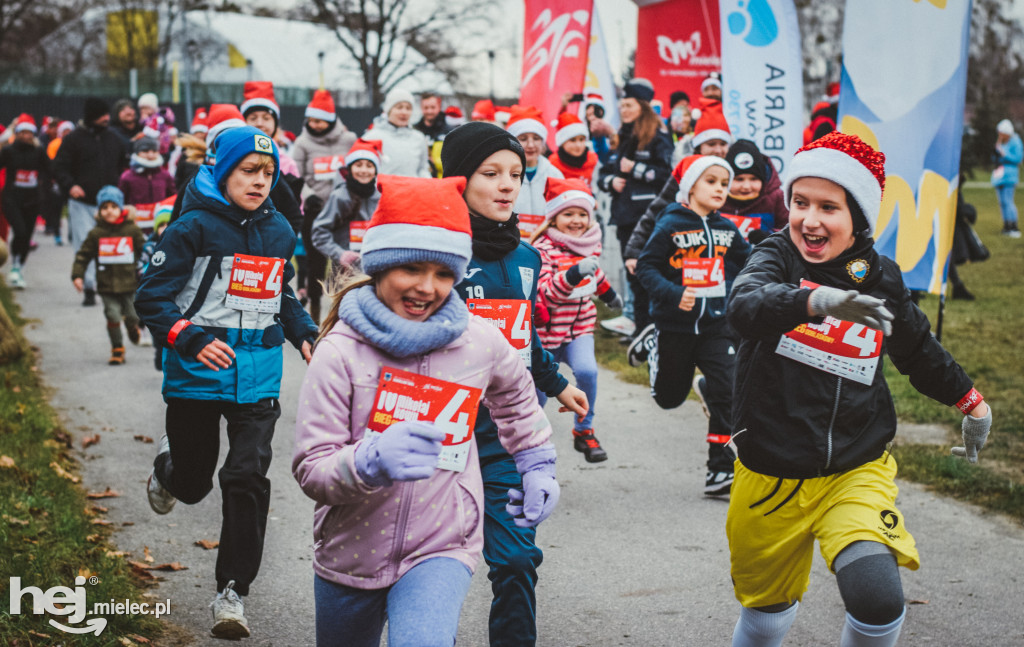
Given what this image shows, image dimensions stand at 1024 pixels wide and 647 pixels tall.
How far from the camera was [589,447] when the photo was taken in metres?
6.82

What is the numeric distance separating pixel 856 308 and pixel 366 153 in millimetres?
6874

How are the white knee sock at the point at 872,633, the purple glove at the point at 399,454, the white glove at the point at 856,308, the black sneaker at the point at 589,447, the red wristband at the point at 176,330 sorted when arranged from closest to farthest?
the purple glove at the point at 399,454 → the white glove at the point at 856,308 → the white knee sock at the point at 872,633 → the red wristband at the point at 176,330 → the black sneaker at the point at 589,447

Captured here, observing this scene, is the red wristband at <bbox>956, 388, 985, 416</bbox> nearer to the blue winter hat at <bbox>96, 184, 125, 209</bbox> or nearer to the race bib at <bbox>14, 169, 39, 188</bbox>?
the blue winter hat at <bbox>96, 184, 125, 209</bbox>

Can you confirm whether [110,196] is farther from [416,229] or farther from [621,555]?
[416,229]

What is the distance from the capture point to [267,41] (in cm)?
5131

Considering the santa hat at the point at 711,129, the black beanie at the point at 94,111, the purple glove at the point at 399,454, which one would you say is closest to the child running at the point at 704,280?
the santa hat at the point at 711,129

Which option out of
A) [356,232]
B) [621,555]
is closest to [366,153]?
Answer: [356,232]

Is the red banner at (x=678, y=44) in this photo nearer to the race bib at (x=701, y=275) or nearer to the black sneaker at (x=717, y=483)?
the race bib at (x=701, y=275)

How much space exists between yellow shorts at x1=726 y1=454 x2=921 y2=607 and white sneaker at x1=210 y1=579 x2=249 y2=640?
6.32 ft

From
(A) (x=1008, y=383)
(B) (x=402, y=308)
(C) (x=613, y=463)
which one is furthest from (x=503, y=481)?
(A) (x=1008, y=383)

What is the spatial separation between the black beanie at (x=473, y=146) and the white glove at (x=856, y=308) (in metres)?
1.58

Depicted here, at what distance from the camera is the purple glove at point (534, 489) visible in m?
3.08

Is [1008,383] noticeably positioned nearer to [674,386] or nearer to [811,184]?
[674,386]

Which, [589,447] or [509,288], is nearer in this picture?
[509,288]
